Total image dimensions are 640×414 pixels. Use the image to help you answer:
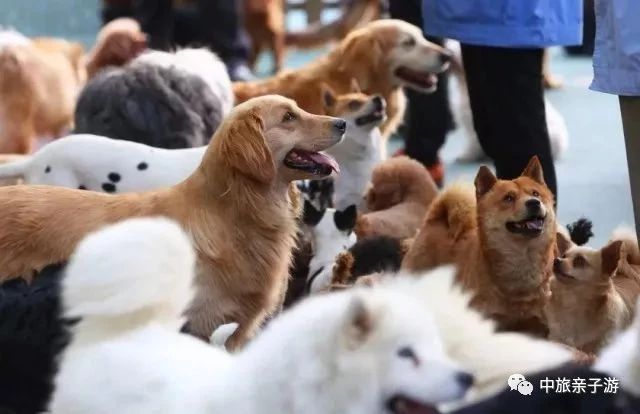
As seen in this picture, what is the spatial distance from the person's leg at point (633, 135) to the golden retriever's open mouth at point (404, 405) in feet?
3.61

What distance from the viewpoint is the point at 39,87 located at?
185 inches

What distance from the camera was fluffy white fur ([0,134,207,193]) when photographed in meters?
3.28

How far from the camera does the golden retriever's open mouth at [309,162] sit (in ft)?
9.22

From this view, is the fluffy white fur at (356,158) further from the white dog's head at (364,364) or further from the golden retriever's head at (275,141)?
the white dog's head at (364,364)

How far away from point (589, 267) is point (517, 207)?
0.75 feet

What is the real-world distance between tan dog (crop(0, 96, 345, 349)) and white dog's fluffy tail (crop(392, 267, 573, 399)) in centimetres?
85

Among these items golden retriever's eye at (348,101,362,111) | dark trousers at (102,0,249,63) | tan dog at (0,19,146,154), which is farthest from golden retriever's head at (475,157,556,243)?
dark trousers at (102,0,249,63)

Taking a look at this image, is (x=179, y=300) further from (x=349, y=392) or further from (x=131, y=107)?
(x=131, y=107)

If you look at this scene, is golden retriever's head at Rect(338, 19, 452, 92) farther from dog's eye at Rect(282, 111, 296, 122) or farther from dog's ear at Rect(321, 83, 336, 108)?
dog's eye at Rect(282, 111, 296, 122)

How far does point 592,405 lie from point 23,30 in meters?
8.72

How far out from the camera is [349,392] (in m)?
1.61

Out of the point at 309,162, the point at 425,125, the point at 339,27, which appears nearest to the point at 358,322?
the point at 309,162

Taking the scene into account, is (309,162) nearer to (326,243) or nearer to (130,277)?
(326,243)

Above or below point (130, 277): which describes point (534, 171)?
below
